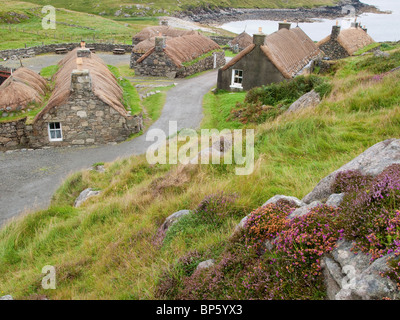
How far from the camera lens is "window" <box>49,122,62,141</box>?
2000 cm

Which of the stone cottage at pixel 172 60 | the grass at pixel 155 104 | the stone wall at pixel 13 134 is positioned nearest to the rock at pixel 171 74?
the stone cottage at pixel 172 60

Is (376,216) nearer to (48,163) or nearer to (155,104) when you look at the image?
(48,163)

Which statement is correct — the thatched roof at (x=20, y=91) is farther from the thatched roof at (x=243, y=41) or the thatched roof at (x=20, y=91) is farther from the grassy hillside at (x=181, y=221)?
the thatched roof at (x=243, y=41)

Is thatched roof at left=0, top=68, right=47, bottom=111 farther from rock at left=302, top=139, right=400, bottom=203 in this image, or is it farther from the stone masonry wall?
rock at left=302, top=139, right=400, bottom=203

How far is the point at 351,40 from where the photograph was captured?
116 ft

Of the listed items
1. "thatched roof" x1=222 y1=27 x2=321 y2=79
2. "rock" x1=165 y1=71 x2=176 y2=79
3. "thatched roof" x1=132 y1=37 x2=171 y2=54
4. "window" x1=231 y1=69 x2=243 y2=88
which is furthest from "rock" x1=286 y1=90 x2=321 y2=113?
"thatched roof" x1=132 y1=37 x2=171 y2=54

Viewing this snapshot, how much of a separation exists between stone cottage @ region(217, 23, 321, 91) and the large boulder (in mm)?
23253

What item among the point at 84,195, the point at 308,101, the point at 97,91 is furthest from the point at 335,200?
the point at 97,91

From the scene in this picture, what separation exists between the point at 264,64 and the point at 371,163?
A: 22278 millimetres

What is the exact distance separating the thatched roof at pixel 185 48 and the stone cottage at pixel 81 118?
15104 mm

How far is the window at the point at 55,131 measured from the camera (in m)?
Answer: 20.0

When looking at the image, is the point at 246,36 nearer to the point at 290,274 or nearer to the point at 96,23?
the point at 96,23
